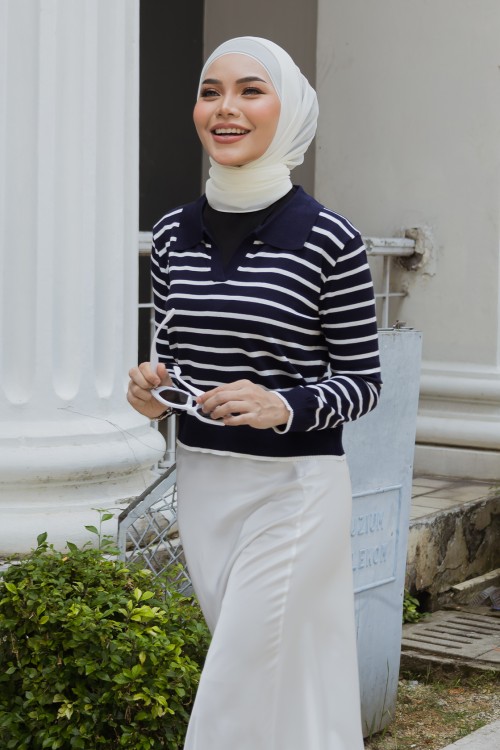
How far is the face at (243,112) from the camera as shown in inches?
114

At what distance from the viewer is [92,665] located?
3590 mm

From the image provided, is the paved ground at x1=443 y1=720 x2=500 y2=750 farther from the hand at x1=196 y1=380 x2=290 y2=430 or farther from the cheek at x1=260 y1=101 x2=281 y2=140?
the cheek at x1=260 y1=101 x2=281 y2=140

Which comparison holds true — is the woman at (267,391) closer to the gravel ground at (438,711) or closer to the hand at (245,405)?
the hand at (245,405)

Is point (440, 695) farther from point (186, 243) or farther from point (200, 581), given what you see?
point (186, 243)

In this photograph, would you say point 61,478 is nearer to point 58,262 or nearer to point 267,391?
point 58,262

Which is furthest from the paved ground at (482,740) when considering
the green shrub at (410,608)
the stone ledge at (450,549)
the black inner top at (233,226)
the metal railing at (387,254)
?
the metal railing at (387,254)

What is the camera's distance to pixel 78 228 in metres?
4.43

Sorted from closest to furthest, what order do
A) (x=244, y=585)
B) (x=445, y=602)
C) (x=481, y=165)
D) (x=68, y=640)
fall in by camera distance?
(x=244, y=585), (x=68, y=640), (x=445, y=602), (x=481, y=165)

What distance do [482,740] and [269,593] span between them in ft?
5.74

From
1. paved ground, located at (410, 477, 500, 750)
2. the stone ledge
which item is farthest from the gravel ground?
paved ground, located at (410, 477, 500, 750)

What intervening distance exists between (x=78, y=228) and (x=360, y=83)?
3.26 m

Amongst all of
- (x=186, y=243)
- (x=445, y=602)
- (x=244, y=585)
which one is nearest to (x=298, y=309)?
(x=186, y=243)

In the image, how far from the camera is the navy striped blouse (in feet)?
9.26

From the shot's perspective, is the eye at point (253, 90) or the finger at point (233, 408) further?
the eye at point (253, 90)
